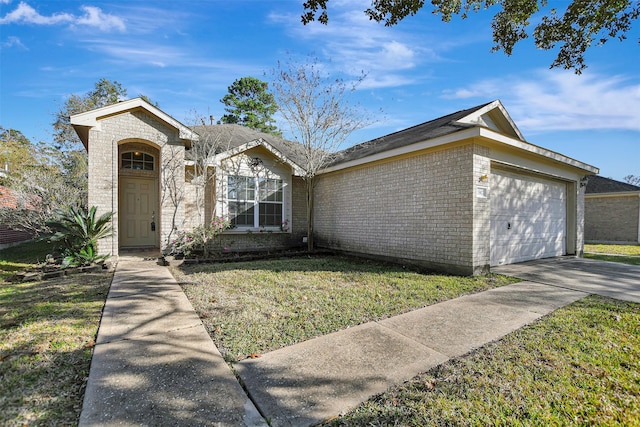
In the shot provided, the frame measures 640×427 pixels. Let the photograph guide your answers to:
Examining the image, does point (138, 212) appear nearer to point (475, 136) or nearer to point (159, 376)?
point (159, 376)

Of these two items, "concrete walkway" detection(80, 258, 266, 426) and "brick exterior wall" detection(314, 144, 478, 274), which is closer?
"concrete walkway" detection(80, 258, 266, 426)

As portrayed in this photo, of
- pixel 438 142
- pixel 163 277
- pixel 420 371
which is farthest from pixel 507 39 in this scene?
pixel 163 277

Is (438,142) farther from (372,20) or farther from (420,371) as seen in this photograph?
(420,371)

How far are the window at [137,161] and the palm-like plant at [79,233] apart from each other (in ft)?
8.72

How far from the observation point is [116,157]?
800 cm

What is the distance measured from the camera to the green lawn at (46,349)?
2086 mm

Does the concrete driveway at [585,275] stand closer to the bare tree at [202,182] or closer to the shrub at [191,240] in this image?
the shrub at [191,240]

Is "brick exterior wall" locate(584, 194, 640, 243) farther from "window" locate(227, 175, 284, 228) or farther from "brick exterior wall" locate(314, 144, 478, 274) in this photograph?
"window" locate(227, 175, 284, 228)

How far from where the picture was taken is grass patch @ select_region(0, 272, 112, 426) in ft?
6.84

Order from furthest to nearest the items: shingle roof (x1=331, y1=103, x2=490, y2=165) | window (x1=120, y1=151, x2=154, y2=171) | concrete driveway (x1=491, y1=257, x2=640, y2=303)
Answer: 1. window (x1=120, y1=151, x2=154, y2=171)
2. shingle roof (x1=331, y1=103, x2=490, y2=165)
3. concrete driveway (x1=491, y1=257, x2=640, y2=303)

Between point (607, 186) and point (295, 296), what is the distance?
824 inches

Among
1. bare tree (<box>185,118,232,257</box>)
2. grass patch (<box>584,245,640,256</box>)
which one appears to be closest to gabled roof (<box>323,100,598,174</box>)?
A: grass patch (<box>584,245,640,256</box>)

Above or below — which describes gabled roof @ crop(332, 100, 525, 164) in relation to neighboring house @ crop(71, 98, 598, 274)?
above

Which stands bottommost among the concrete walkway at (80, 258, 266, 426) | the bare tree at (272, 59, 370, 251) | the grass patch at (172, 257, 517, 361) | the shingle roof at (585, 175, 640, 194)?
the grass patch at (172, 257, 517, 361)
